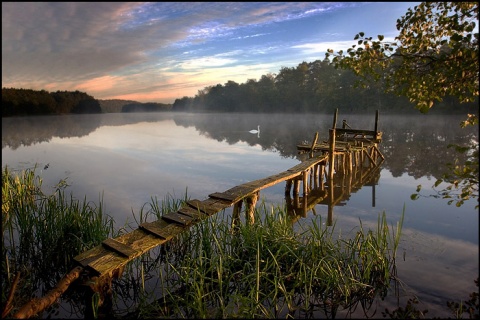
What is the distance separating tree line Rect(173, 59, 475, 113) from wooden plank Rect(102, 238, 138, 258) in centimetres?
4241

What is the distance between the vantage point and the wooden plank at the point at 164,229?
21.2ft

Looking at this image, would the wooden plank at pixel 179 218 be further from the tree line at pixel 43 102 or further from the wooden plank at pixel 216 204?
the tree line at pixel 43 102

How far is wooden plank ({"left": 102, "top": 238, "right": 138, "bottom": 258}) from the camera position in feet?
18.6

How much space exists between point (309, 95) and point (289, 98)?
24.5ft

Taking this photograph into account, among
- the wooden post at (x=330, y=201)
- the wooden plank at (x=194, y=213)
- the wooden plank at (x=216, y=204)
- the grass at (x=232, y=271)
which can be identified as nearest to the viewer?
the grass at (x=232, y=271)

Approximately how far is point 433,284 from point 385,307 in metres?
1.64

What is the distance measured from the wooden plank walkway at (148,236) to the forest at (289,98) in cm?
6011

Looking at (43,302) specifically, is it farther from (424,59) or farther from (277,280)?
(424,59)

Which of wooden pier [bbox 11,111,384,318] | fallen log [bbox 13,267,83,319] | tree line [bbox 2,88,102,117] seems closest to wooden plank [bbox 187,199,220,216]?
wooden pier [bbox 11,111,384,318]

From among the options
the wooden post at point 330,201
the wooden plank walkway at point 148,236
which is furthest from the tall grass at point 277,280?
the wooden post at point 330,201

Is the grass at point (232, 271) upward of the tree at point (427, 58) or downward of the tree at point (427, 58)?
downward

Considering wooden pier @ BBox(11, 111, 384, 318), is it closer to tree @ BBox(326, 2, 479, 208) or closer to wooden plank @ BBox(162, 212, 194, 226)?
wooden plank @ BBox(162, 212, 194, 226)

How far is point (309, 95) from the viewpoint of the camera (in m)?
93.8

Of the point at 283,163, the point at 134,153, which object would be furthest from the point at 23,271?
the point at 134,153
